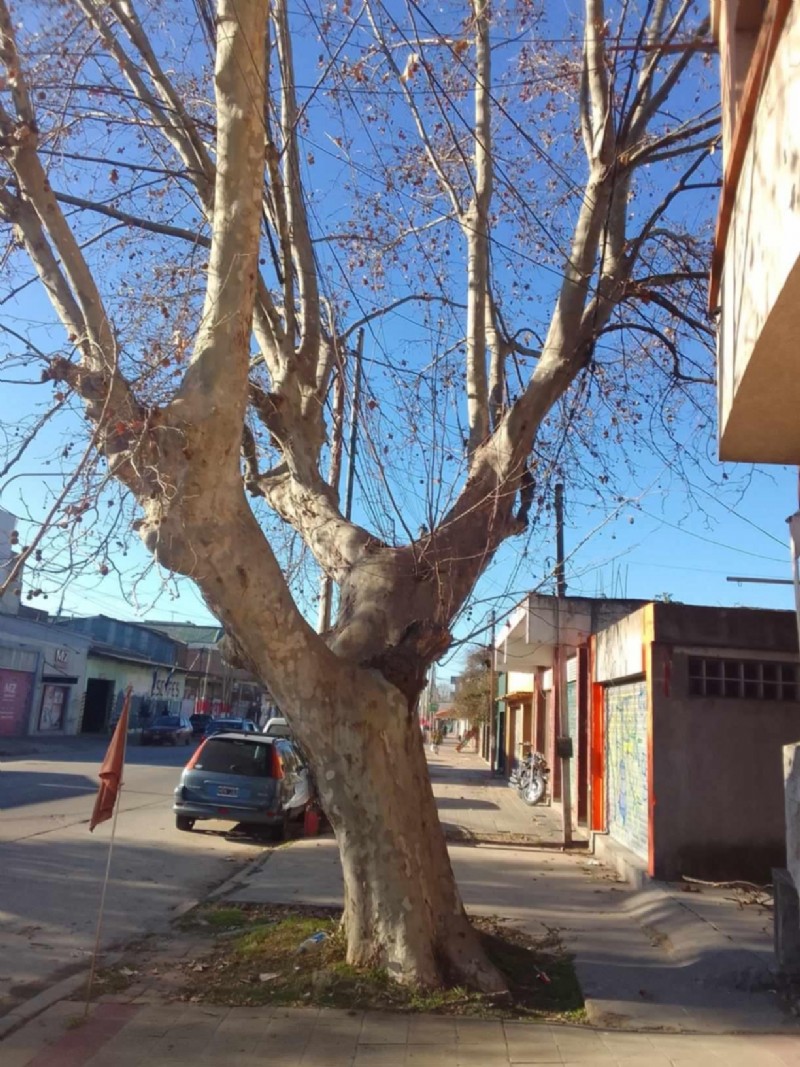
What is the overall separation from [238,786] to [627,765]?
586 centimetres

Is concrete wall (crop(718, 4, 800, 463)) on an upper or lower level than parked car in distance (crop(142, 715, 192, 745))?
upper

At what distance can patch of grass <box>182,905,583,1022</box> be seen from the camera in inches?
233

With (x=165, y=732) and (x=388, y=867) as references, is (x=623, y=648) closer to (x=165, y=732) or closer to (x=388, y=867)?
(x=388, y=867)

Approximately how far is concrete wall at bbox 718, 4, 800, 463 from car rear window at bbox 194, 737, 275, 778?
10.1m

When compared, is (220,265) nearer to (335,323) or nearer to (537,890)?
(335,323)

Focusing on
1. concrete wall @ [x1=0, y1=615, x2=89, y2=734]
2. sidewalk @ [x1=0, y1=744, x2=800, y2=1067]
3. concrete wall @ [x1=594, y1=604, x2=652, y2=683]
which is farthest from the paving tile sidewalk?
concrete wall @ [x1=0, y1=615, x2=89, y2=734]

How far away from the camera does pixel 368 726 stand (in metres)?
6.20

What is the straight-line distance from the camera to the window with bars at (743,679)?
1127 centimetres

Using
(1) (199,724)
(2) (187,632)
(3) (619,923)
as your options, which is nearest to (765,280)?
(3) (619,923)

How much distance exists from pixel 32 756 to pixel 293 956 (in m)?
24.6

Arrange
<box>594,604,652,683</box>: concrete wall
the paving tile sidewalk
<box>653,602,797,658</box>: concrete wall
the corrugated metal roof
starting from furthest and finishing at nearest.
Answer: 1. the corrugated metal roof
2. <box>594,604,652,683</box>: concrete wall
3. <box>653,602,797,658</box>: concrete wall
4. the paving tile sidewalk

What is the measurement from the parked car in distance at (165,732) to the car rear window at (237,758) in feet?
90.2

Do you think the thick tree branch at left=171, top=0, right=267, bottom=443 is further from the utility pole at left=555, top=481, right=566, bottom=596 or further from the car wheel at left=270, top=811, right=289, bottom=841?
the car wheel at left=270, top=811, right=289, bottom=841

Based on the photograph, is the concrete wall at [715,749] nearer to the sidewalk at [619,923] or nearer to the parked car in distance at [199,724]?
the sidewalk at [619,923]
